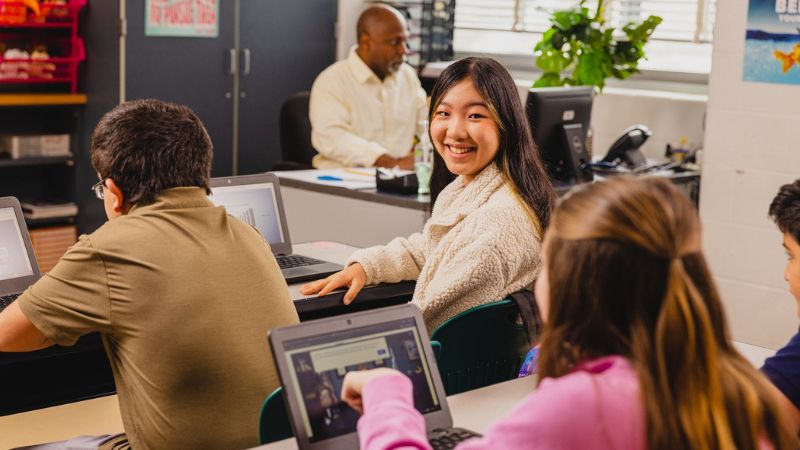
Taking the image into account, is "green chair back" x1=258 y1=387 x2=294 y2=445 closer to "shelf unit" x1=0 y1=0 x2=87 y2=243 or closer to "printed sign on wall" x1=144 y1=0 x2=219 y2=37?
"shelf unit" x1=0 y1=0 x2=87 y2=243

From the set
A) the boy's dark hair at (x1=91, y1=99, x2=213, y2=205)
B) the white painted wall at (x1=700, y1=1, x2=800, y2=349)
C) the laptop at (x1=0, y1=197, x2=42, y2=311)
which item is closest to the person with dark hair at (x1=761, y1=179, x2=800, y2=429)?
the boy's dark hair at (x1=91, y1=99, x2=213, y2=205)

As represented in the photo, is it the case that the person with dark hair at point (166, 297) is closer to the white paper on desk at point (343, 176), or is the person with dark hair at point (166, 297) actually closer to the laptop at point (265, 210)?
the laptop at point (265, 210)

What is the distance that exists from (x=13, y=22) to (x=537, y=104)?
7.94ft

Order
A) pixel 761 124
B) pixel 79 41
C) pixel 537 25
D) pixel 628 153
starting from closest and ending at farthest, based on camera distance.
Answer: pixel 761 124 < pixel 628 153 < pixel 79 41 < pixel 537 25

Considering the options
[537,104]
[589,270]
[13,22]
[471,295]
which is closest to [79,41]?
[13,22]

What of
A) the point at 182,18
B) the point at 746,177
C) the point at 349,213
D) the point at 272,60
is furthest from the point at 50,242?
the point at 746,177

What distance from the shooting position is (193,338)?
5.78 feet

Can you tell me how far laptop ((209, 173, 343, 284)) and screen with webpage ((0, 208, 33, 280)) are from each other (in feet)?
1.72

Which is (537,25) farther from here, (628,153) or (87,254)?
(87,254)

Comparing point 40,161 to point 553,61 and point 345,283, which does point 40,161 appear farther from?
point 345,283

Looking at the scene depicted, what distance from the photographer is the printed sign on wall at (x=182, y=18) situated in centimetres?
512

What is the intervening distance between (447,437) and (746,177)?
110 inches

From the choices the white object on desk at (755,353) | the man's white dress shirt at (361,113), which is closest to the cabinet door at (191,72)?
the man's white dress shirt at (361,113)

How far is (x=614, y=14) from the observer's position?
18.4ft
